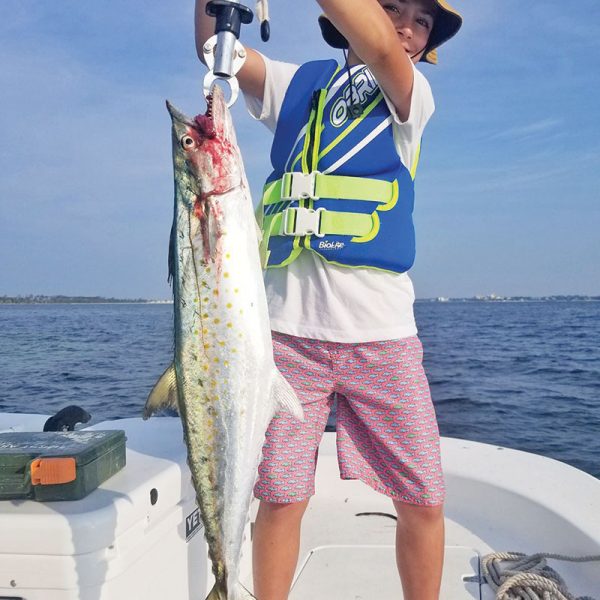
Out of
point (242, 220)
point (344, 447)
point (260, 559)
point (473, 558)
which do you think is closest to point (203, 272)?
point (242, 220)

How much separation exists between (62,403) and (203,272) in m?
12.4

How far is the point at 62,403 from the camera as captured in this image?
13219 mm

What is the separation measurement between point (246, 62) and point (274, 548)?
2.05 meters

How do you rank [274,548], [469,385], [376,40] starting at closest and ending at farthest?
1. [376,40]
2. [274,548]
3. [469,385]

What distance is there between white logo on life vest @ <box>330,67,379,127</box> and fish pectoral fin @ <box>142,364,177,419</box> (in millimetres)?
1258

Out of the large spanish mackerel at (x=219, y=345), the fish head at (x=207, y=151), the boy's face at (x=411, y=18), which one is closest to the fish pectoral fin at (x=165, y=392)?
the large spanish mackerel at (x=219, y=345)

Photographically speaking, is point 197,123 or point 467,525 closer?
point 197,123

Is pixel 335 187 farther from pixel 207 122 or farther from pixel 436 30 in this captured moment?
pixel 436 30

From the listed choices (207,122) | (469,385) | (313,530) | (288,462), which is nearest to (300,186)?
(207,122)

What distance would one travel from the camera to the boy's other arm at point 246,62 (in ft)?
8.18

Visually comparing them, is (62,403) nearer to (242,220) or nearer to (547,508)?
(547,508)

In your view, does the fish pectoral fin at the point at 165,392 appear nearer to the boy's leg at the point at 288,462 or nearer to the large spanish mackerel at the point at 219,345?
the large spanish mackerel at the point at 219,345

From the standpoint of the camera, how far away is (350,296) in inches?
98.3

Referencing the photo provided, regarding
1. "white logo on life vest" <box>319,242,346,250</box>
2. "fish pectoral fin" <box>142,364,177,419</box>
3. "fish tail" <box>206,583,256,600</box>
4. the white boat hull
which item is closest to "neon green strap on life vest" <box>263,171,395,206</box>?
"white logo on life vest" <box>319,242,346,250</box>
